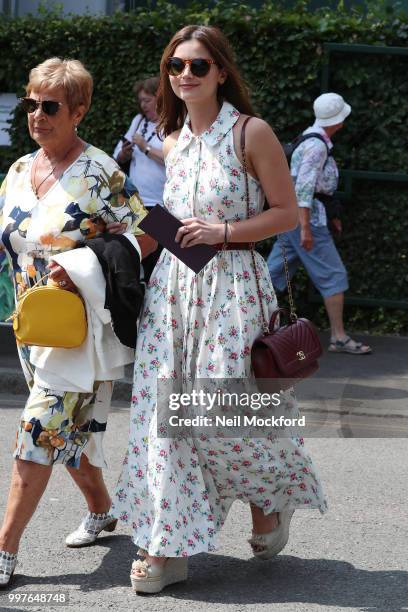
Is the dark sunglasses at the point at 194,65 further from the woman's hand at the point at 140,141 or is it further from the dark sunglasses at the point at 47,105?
the woman's hand at the point at 140,141

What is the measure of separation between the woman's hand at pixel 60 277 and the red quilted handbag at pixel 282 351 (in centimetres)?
63

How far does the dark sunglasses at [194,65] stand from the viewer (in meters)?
4.30

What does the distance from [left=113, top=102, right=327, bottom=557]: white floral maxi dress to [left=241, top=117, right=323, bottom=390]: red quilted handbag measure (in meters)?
0.04

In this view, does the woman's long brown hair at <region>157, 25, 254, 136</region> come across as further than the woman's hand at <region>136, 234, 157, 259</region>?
No

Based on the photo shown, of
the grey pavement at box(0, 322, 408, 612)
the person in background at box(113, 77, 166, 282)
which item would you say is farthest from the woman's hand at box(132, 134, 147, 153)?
the grey pavement at box(0, 322, 408, 612)

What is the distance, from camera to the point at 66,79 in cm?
441

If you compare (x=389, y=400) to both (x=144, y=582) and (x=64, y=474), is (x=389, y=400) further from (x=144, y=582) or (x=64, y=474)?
(x=144, y=582)

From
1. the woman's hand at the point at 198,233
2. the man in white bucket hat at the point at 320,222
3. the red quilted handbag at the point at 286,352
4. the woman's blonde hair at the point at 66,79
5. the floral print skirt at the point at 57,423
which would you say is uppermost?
the woman's blonde hair at the point at 66,79

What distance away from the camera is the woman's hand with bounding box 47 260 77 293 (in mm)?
4320

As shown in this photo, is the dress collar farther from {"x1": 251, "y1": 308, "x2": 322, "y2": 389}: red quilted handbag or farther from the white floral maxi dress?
{"x1": 251, "y1": 308, "x2": 322, "y2": 389}: red quilted handbag

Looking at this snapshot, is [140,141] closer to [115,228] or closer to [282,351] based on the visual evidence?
[115,228]

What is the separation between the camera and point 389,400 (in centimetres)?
775

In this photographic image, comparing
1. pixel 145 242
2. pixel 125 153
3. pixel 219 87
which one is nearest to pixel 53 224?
pixel 145 242

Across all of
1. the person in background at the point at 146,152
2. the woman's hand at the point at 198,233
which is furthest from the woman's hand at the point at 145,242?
the person in background at the point at 146,152
